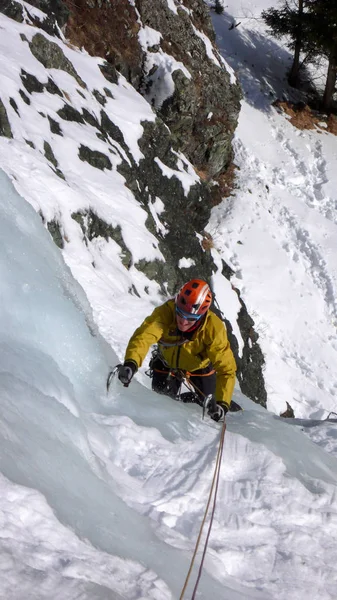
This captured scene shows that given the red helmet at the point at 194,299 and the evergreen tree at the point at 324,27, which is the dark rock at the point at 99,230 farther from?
the evergreen tree at the point at 324,27

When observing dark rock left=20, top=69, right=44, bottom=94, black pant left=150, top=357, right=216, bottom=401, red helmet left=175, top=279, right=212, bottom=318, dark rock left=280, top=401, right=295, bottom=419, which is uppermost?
red helmet left=175, top=279, right=212, bottom=318

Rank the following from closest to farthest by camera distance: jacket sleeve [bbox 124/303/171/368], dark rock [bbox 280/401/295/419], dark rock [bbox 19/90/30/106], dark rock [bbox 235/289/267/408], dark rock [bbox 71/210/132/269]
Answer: jacket sleeve [bbox 124/303/171/368] → dark rock [bbox 71/210/132/269] → dark rock [bbox 19/90/30/106] → dark rock [bbox 235/289/267/408] → dark rock [bbox 280/401/295/419]

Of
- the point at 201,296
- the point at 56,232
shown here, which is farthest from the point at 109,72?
the point at 201,296

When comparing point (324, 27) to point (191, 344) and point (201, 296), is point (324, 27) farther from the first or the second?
point (201, 296)

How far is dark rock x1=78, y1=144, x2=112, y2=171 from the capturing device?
10.2m

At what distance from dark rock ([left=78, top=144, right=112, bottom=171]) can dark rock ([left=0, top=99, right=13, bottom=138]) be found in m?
1.92

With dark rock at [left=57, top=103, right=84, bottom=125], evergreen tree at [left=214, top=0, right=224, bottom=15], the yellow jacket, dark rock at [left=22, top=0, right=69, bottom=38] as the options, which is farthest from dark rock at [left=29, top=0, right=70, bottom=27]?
evergreen tree at [left=214, top=0, right=224, bottom=15]

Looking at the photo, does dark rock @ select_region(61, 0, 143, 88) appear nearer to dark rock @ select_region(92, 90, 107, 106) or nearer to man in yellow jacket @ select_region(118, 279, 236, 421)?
dark rock @ select_region(92, 90, 107, 106)

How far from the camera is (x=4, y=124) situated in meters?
8.23

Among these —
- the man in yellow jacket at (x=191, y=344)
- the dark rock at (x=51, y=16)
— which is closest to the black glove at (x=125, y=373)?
the man in yellow jacket at (x=191, y=344)

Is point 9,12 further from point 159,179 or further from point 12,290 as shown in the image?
point 12,290

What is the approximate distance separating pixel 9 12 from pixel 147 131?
3.79 m

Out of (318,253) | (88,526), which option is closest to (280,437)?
(88,526)

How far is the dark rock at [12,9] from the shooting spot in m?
11.2
